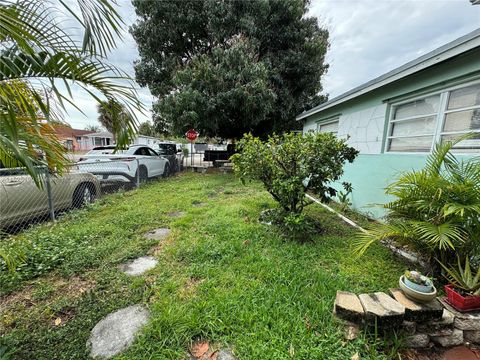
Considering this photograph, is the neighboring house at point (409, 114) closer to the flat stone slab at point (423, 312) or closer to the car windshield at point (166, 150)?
the flat stone slab at point (423, 312)

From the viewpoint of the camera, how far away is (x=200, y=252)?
2979 millimetres

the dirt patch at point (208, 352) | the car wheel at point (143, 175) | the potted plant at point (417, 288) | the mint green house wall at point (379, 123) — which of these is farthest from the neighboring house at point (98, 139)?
the potted plant at point (417, 288)

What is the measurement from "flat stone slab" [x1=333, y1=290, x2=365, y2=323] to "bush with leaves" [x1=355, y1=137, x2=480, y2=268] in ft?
1.86

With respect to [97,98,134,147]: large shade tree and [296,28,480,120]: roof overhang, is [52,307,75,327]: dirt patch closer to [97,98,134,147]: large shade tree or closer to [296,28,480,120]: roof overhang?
[97,98,134,147]: large shade tree

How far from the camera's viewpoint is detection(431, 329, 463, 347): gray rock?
71.7 inches

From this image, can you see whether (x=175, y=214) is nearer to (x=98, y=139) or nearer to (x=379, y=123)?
(x=379, y=123)

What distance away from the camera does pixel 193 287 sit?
2.28 meters

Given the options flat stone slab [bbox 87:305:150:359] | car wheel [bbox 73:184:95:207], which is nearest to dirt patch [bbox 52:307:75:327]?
flat stone slab [bbox 87:305:150:359]

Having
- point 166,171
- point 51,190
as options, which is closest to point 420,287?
point 51,190

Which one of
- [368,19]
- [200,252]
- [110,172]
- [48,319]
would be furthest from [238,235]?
[368,19]

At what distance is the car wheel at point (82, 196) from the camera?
16.0ft

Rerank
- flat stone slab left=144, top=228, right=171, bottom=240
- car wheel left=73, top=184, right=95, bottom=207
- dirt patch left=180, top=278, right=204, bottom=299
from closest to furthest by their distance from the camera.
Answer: dirt patch left=180, top=278, right=204, bottom=299 < flat stone slab left=144, top=228, right=171, bottom=240 < car wheel left=73, top=184, right=95, bottom=207

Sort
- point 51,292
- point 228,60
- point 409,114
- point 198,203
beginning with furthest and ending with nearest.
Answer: point 228,60
point 198,203
point 409,114
point 51,292

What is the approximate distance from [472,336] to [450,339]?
0.21 m
